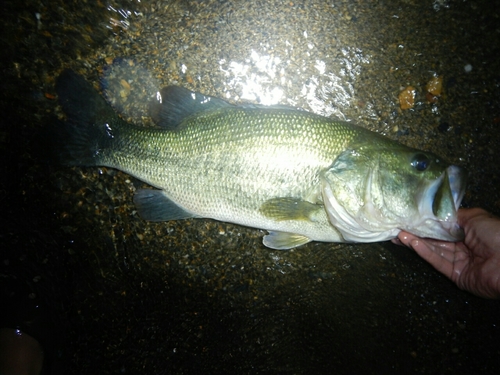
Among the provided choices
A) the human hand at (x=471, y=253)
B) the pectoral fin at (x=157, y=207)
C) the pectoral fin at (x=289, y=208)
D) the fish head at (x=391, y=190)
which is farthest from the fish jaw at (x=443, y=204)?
the pectoral fin at (x=157, y=207)

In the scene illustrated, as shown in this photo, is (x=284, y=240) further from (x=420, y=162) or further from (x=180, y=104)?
(x=180, y=104)

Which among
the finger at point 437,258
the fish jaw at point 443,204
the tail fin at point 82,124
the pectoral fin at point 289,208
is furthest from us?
the finger at point 437,258

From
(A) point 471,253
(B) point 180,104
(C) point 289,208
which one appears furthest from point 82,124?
(A) point 471,253

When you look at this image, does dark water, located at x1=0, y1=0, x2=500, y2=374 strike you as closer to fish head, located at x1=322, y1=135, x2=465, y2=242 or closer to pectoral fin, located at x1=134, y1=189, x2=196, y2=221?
pectoral fin, located at x1=134, y1=189, x2=196, y2=221

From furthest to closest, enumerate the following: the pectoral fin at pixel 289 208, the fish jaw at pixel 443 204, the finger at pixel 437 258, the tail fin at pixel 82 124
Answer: the finger at pixel 437 258
the tail fin at pixel 82 124
the pectoral fin at pixel 289 208
the fish jaw at pixel 443 204

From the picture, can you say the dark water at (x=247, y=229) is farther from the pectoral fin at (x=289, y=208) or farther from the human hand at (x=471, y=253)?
the pectoral fin at (x=289, y=208)

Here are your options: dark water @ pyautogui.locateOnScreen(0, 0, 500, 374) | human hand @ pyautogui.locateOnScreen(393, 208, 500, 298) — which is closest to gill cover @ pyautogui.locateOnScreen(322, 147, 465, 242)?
human hand @ pyautogui.locateOnScreen(393, 208, 500, 298)

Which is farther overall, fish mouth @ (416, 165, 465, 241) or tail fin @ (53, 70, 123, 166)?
tail fin @ (53, 70, 123, 166)
